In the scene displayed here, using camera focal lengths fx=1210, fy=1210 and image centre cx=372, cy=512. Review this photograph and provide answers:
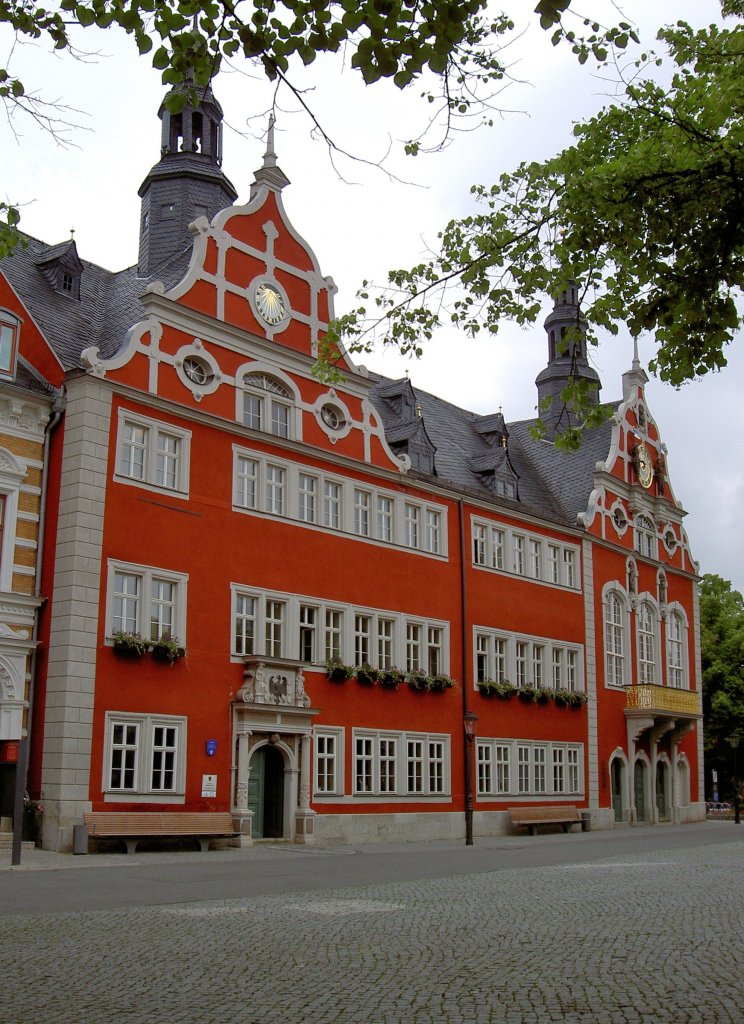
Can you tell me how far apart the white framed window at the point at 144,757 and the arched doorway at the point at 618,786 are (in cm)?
2078

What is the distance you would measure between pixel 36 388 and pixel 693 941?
19347mm

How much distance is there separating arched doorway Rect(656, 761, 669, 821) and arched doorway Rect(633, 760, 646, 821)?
1046 mm

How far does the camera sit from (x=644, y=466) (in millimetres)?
47469

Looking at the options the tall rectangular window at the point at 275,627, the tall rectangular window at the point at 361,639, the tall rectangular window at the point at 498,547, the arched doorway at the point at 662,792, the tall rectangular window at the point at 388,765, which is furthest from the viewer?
the arched doorway at the point at 662,792

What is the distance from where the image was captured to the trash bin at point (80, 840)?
23172 millimetres

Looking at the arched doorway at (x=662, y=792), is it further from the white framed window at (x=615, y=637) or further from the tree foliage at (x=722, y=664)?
the tree foliage at (x=722, y=664)

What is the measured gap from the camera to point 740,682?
199ft

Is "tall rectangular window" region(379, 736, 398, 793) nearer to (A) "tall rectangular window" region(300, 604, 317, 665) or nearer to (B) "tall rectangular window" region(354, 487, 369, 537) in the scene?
(A) "tall rectangular window" region(300, 604, 317, 665)

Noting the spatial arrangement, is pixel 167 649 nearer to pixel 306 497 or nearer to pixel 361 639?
pixel 306 497

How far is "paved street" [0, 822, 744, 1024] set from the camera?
7738 millimetres

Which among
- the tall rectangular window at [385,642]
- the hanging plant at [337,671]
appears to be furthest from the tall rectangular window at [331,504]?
the hanging plant at [337,671]

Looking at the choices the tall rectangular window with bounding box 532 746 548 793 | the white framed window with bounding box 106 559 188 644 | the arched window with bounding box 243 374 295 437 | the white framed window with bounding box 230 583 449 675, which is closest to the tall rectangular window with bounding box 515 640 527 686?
the tall rectangular window with bounding box 532 746 548 793

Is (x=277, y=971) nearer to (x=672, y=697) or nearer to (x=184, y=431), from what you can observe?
(x=184, y=431)

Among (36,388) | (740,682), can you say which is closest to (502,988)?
(36,388)
